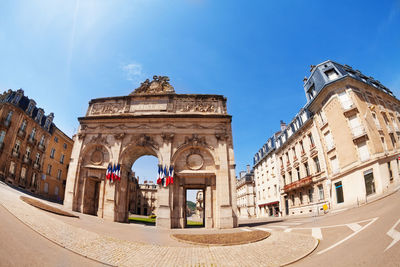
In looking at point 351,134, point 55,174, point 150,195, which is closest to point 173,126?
point 351,134

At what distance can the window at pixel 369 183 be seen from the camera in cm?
1809

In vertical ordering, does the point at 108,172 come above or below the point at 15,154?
below

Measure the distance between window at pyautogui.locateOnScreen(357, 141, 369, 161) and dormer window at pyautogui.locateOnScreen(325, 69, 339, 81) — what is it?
898cm

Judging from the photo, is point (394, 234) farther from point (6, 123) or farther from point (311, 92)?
point (6, 123)

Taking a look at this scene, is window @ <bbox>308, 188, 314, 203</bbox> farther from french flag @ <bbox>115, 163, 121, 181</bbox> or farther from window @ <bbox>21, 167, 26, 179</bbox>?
window @ <bbox>21, 167, 26, 179</bbox>

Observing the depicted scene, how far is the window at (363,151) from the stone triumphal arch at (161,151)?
13821mm

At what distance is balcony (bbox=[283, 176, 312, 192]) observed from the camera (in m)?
25.7

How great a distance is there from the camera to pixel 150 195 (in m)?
69.1

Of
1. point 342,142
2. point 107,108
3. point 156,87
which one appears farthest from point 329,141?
point 107,108

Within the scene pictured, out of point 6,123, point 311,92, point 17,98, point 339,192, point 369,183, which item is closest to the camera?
point 369,183

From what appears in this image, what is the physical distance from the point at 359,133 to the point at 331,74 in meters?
8.82

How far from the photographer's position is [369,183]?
18312mm

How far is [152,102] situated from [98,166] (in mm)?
9002

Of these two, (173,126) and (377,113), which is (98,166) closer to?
(173,126)
